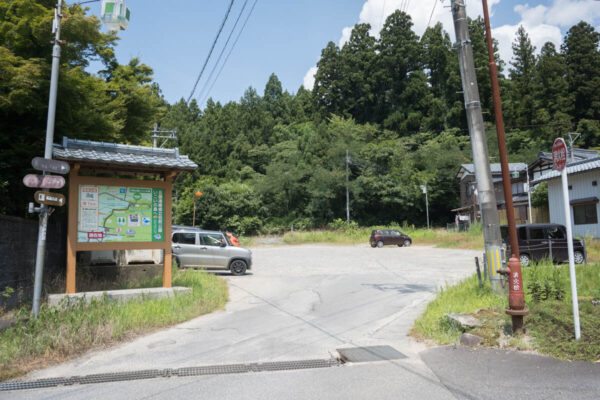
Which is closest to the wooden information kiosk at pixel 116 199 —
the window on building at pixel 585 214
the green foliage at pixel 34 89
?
the green foliage at pixel 34 89

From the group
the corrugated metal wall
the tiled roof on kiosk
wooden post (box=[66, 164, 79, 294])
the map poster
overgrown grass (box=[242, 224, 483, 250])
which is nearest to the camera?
the tiled roof on kiosk

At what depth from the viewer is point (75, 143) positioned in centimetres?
916

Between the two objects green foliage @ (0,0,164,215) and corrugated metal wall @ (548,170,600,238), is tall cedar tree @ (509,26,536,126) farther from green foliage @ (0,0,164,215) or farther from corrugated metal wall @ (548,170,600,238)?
green foliage @ (0,0,164,215)

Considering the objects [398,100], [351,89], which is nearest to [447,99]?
[398,100]

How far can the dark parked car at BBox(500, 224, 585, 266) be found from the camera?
52.1ft

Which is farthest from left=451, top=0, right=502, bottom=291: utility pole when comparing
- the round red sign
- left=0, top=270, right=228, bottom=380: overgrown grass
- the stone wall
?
the stone wall

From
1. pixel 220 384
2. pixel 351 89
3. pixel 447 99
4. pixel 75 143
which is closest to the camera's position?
pixel 220 384

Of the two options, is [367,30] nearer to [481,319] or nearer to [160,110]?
[160,110]

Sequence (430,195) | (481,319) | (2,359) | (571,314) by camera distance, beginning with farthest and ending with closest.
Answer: (430,195), (481,319), (571,314), (2,359)

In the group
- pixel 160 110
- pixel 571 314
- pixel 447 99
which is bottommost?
pixel 571 314

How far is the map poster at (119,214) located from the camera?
30.0ft

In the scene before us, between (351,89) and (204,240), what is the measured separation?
51196mm

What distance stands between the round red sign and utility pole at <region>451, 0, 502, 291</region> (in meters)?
2.15

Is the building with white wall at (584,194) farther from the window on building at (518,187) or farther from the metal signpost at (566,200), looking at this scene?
the metal signpost at (566,200)
